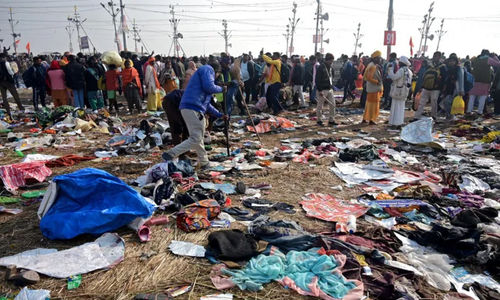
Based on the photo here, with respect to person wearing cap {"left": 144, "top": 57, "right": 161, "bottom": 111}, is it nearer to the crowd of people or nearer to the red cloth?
the crowd of people

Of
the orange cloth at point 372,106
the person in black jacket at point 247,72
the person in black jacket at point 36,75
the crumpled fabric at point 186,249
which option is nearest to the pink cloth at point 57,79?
the person in black jacket at point 36,75

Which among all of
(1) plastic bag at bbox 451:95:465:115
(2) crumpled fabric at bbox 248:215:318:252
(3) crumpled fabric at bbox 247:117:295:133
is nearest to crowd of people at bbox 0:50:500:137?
(1) plastic bag at bbox 451:95:465:115

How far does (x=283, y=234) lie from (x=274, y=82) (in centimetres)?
790

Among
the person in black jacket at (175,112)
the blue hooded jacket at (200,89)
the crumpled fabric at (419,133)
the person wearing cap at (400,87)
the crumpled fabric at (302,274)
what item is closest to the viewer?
the crumpled fabric at (302,274)

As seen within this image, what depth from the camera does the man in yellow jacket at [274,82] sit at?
34.1ft

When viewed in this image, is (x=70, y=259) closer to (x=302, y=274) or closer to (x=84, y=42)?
(x=302, y=274)

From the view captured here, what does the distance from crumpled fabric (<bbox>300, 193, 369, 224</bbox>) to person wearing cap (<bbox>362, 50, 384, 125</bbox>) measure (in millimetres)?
5270

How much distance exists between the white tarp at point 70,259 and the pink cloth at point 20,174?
2.01 meters

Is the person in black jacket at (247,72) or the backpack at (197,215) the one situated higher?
the person in black jacket at (247,72)

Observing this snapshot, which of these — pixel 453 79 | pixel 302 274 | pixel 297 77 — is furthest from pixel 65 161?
pixel 453 79

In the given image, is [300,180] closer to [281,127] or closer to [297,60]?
[281,127]

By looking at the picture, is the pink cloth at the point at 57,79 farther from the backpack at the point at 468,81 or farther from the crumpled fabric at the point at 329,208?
the backpack at the point at 468,81

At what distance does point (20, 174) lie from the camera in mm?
4777

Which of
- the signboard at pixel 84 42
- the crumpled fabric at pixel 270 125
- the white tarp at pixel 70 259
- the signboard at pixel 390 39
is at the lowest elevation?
the white tarp at pixel 70 259
